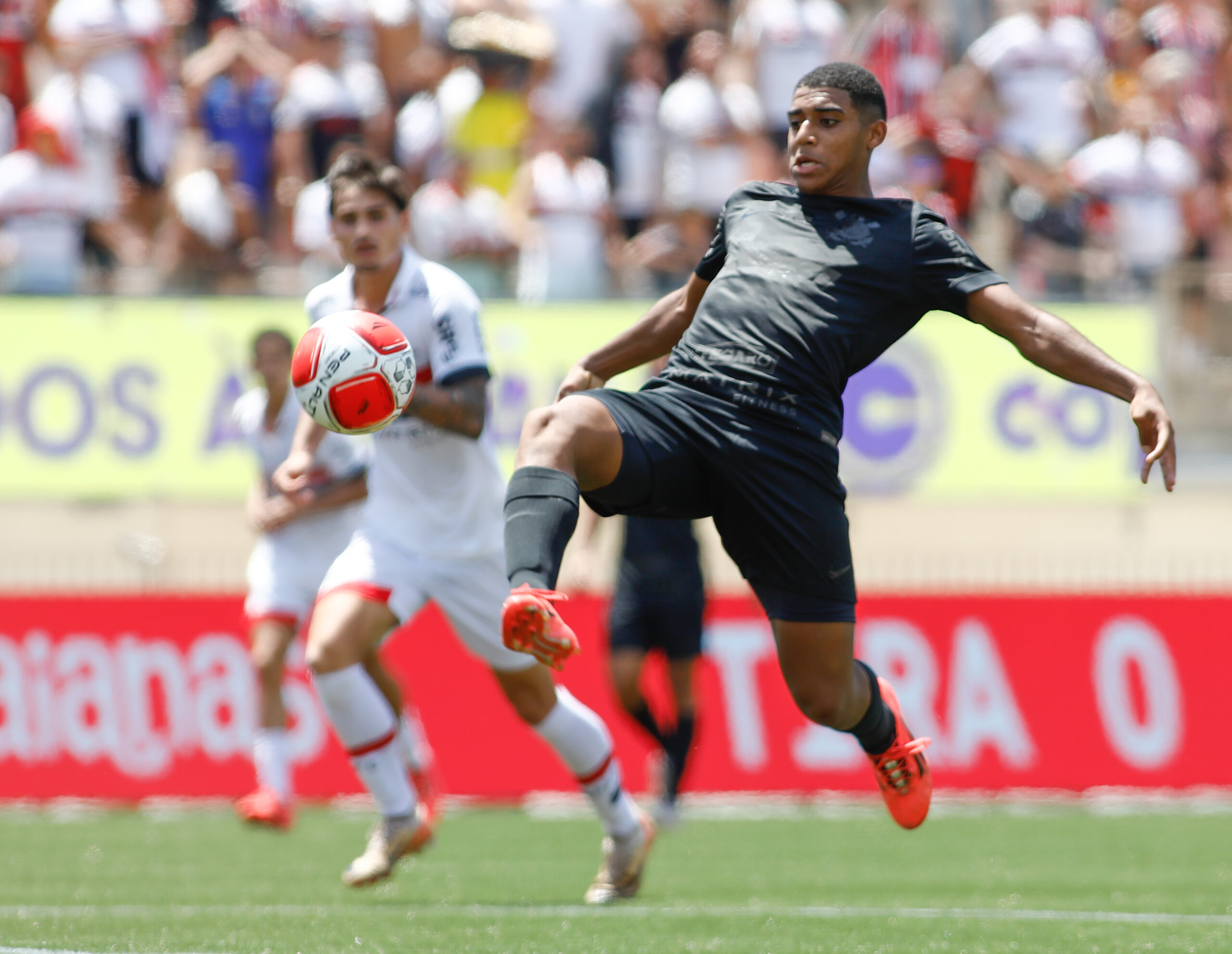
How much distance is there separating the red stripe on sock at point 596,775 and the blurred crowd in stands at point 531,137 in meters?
7.25

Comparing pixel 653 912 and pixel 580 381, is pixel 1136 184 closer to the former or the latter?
pixel 653 912

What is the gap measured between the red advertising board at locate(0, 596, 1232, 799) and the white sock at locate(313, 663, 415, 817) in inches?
186

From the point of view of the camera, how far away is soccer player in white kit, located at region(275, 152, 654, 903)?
6.61 meters

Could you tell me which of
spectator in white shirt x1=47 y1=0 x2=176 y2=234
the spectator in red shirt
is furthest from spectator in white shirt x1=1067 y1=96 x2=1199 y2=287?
spectator in white shirt x1=47 y1=0 x2=176 y2=234

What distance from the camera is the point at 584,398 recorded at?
515 cm

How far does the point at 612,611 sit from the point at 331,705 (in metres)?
3.35

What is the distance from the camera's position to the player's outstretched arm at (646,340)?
573 centimetres

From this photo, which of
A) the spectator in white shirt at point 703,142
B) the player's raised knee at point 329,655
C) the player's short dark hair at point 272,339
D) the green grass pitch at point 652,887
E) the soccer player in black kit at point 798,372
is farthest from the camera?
the spectator in white shirt at point 703,142

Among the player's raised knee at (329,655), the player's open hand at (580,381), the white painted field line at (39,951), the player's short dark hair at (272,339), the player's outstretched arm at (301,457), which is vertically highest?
the player's open hand at (580,381)

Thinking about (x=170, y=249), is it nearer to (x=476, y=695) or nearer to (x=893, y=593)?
(x=476, y=695)

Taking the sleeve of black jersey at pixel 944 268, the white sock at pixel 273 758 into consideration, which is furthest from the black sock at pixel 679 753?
the sleeve of black jersey at pixel 944 268

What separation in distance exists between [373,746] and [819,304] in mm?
2659

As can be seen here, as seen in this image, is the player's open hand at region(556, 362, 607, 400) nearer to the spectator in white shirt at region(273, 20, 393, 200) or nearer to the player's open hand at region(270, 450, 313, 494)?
the player's open hand at region(270, 450, 313, 494)

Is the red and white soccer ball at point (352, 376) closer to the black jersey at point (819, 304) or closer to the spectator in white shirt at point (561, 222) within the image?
the black jersey at point (819, 304)
